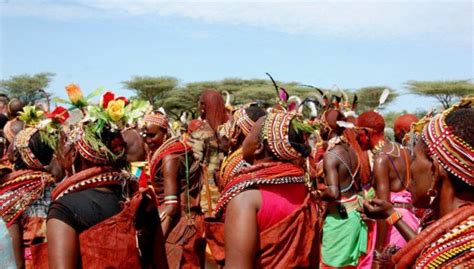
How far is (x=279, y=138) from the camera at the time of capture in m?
4.02

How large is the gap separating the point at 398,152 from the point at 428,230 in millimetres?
5170

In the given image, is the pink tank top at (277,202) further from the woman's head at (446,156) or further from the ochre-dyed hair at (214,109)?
the ochre-dyed hair at (214,109)

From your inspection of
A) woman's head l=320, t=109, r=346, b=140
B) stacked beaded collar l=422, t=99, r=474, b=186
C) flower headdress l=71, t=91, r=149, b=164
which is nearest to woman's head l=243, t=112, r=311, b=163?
flower headdress l=71, t=91, r=149, b=164

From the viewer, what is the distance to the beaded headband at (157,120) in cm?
721

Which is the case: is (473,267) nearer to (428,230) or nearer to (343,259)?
(428,230)

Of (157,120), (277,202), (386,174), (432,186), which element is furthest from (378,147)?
(432,186)

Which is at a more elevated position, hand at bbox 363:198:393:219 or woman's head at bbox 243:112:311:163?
woman's head at bbox 243:112:311:163

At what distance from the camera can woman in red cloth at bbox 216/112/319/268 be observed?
372 centimetres

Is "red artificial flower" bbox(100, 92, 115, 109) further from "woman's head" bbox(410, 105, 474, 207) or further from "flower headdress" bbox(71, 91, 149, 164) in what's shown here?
"woman's head" bbox(410, 105, 474, 207)

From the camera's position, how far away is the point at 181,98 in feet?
150

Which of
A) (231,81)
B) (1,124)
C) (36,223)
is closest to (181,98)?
(231,81)

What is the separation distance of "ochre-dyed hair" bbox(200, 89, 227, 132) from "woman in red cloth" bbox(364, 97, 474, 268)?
531 cm

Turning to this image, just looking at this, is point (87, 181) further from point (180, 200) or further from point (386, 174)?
point (386, 174)

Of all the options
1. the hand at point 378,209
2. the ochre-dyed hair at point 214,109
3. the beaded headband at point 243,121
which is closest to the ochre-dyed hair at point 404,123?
the ochre-dyed hair at point 214,109
